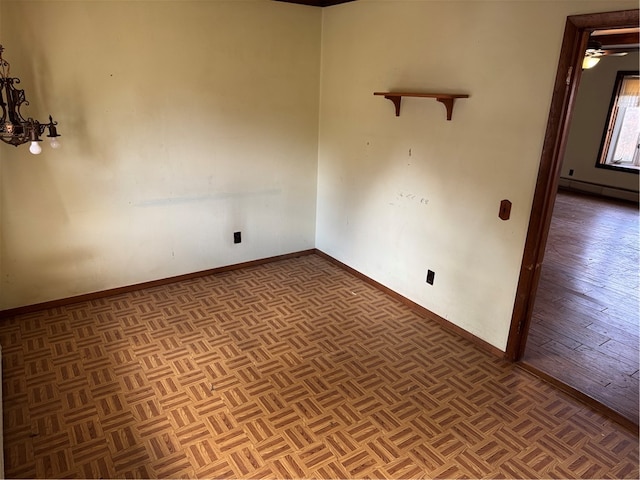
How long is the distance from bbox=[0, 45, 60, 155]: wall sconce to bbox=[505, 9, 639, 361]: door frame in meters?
2.92

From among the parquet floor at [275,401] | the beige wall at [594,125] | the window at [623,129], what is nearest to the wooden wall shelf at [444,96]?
the parquet floor at [275,401]

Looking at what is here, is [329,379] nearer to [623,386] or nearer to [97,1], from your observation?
[623,386]

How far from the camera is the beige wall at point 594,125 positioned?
23.6 ft

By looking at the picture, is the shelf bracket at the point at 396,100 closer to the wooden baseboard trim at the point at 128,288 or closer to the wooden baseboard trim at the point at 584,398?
the wooden baseboard trim at the point at 128,288

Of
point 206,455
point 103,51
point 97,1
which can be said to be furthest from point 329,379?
point 97,1

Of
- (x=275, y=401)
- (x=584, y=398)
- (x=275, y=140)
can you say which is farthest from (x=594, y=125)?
(x=275, y=401)

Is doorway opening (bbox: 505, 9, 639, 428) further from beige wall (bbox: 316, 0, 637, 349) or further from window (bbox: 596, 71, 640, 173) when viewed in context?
window (bbox: 596, 71, 640, 173)

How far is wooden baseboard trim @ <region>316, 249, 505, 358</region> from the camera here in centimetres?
294

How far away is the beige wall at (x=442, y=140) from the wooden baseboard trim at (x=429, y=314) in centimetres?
4

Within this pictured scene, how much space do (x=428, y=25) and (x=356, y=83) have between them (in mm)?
842

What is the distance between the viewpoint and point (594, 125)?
7.53 m

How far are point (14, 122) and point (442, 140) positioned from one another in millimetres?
2668

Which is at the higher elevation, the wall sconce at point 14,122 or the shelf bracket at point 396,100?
the shelf bracket at point 396,100

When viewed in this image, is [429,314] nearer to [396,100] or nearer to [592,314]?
[592,314]
